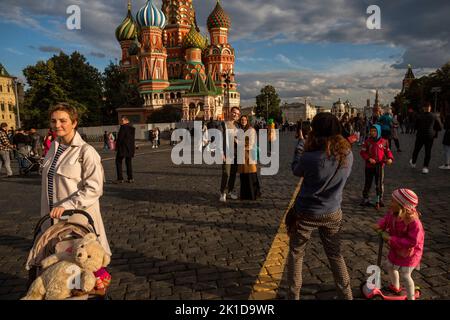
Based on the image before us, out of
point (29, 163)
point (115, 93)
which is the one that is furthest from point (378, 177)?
point (115, 93)

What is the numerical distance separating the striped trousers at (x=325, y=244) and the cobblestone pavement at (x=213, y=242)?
0.37m

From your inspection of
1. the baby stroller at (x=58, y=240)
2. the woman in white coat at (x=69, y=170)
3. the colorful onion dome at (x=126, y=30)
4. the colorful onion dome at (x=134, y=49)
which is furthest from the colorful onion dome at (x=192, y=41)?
the baby stroller at (x=58, y=240)

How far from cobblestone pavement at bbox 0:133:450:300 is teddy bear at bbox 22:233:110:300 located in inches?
41.6

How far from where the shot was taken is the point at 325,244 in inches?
120

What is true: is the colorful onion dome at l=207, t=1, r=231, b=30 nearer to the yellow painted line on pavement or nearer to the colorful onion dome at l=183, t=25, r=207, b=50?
the colorful onion dome at l=183, t=25, r=207, b=50

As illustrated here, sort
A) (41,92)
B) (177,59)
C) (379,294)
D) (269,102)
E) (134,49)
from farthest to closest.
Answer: (269,102), (134,49), (177,59), (41,92), (379,294)

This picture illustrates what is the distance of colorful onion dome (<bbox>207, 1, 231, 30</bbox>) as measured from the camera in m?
74.9

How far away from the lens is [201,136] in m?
19.7

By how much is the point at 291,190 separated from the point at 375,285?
510 cm

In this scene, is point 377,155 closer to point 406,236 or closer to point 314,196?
point 406,236

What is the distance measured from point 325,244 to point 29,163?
43.6ft

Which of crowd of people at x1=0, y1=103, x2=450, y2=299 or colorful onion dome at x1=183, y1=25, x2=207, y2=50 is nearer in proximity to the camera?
crowd of people at x1=0, y1=103, x2=450, y2=299

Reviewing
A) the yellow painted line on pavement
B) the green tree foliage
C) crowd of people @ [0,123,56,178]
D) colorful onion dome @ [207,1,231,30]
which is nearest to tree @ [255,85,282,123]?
colorful onion dome @ [207,1,231,30]

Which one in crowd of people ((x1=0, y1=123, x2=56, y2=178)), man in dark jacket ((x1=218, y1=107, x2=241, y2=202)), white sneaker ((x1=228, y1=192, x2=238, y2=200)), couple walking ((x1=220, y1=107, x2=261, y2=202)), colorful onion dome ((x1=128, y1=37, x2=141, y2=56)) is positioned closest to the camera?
couple walking ((x1=220, y1=107, x2=261, y2=202))
